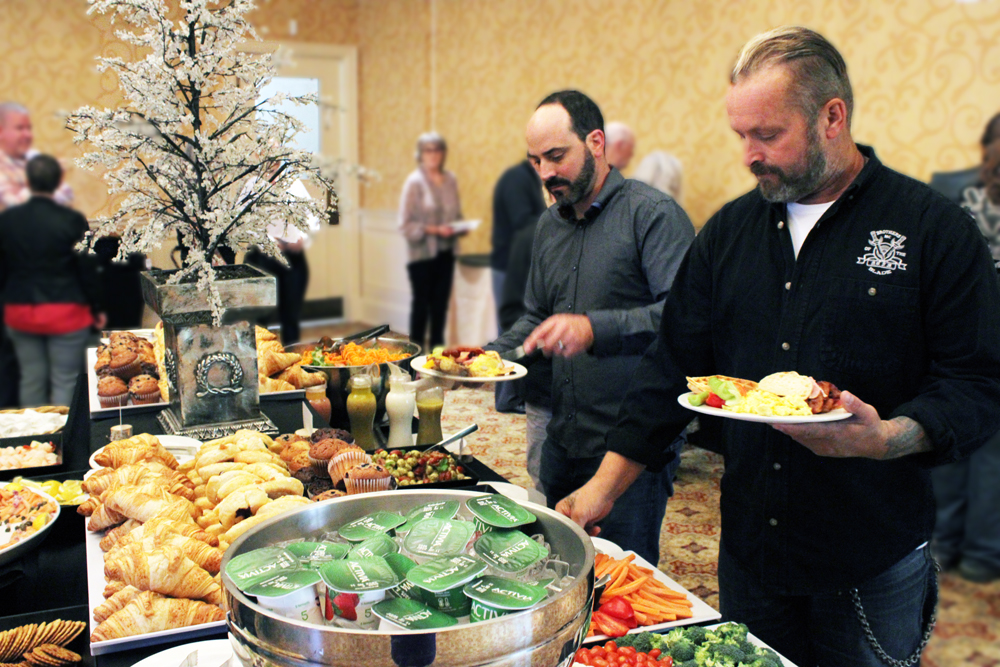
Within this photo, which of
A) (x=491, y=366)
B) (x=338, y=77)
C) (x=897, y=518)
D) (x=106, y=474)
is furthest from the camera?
(x=338, y=77)

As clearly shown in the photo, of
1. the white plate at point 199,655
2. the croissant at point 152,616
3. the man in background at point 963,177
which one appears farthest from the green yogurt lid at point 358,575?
the man in background at point 963,177

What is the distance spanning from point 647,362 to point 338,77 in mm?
8225

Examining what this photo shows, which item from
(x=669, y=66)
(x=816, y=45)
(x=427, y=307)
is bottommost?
(x=427, y=307)

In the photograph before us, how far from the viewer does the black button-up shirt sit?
4.76ft

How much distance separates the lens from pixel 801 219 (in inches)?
64.7

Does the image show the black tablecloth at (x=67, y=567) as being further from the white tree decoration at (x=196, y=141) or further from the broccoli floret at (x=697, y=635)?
the broccoli floret at (x=697, y=635)

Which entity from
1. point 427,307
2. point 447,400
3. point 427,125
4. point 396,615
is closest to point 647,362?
point 447,400

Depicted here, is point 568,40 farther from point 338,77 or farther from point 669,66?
point 338,77

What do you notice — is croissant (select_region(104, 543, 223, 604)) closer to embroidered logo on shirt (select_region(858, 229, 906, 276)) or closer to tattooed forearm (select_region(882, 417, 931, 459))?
tattooed forearm (select_region(882, 417, 931, 459))

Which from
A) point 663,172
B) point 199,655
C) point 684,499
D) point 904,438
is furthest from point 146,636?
point 663,172

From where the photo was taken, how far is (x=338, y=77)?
9312 millimetres

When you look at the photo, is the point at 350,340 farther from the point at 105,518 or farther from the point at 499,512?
the point at 499,512

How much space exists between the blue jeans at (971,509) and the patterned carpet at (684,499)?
2.39 ft

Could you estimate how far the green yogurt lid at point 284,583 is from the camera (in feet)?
2.88
